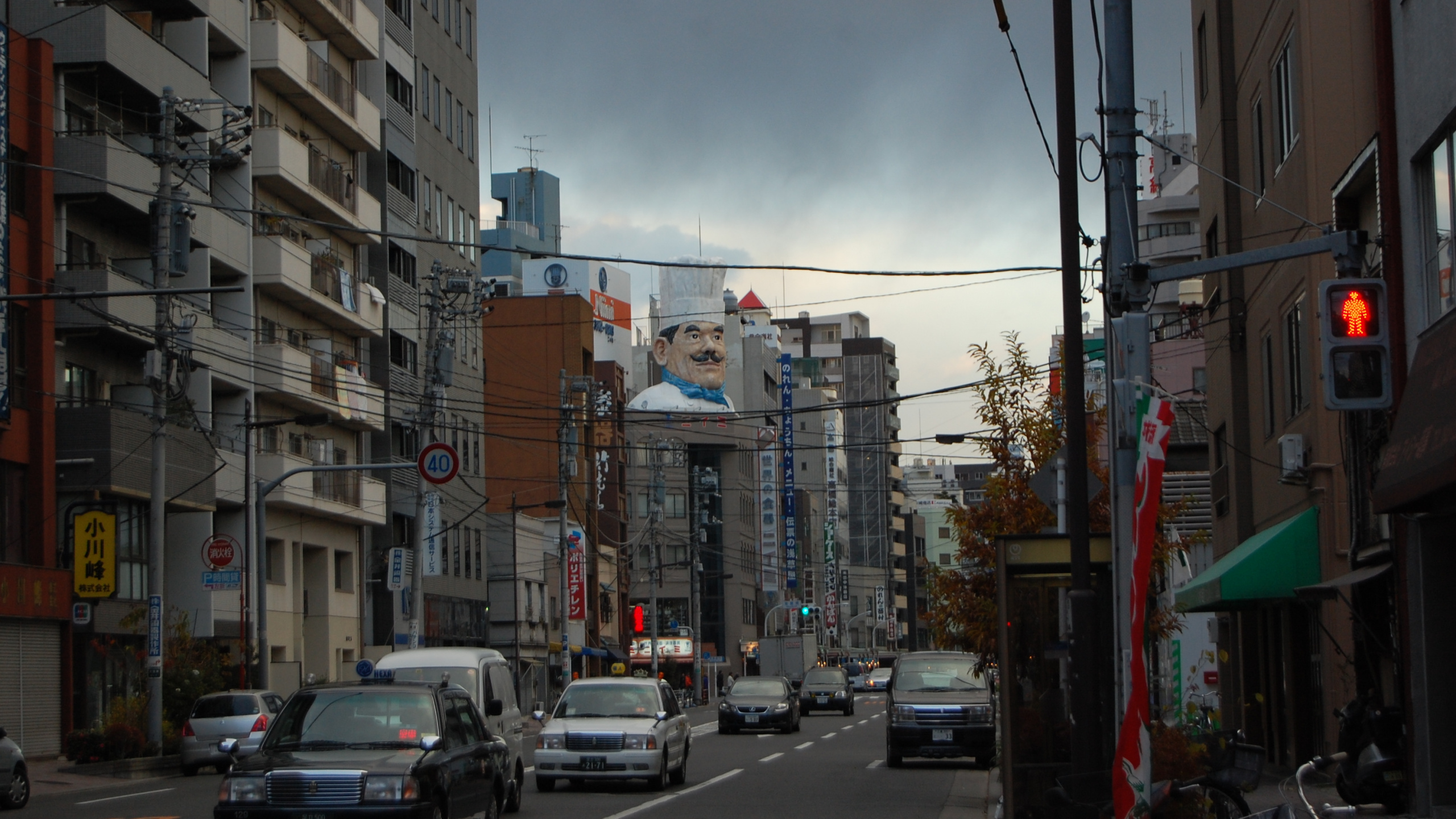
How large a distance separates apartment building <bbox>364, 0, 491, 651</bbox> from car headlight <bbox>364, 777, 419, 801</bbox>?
38965 mm

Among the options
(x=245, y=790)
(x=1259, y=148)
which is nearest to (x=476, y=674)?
(x=245, y=790)

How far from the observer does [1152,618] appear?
22.5 meters

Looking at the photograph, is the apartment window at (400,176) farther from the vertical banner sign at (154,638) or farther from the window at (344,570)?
the vertical banner sign at (154,638)

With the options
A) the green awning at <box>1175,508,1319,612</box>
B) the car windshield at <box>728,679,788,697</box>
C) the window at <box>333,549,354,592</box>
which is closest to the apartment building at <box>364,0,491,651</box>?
the window at <box>333,549,354,592</box>

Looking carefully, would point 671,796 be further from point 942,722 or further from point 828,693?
point 828,693

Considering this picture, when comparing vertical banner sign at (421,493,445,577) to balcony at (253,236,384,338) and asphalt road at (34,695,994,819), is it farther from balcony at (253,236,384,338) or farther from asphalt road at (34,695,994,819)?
asphalt road at (34,695,994,819)

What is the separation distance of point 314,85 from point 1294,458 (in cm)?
3816

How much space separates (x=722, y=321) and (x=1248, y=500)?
105m

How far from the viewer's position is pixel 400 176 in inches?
2452

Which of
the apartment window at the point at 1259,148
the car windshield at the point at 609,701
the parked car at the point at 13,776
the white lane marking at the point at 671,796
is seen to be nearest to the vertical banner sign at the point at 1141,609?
the white lane marking at the point at 671,796

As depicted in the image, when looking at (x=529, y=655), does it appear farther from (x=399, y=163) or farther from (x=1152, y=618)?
(x=1152, y=618)

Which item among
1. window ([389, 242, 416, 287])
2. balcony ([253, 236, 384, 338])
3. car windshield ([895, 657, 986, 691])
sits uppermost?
window ([389, 242, 416, 287])

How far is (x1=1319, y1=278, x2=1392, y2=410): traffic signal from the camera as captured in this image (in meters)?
13.1

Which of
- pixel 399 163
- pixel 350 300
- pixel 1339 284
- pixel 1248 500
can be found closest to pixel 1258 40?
pixel 1248 500
